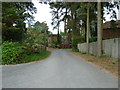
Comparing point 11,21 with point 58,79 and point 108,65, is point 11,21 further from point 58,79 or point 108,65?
point 58,79

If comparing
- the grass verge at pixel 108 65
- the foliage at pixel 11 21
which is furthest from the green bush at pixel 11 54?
the grass verge at pixel 108 65

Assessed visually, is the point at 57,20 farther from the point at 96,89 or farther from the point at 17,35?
the point at 96,89

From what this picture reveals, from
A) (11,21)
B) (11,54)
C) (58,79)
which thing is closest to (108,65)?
(58,79)

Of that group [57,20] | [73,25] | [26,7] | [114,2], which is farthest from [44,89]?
[57,20]

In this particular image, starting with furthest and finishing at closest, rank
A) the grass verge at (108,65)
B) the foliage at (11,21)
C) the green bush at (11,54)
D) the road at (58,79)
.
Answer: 1. the foliage at (11,21)
2. the green bush at (11,54)
3. the grass verge at (108,65)
4. the road at (58,79)

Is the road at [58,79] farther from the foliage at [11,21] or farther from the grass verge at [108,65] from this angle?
the foliage at [11,21]

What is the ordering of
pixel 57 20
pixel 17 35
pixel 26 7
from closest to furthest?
pixel 17 35 < pixel 26 7 < pixel 57 20

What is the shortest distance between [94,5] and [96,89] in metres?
14.7

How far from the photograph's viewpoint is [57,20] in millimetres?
45000

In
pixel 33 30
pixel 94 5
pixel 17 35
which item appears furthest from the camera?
pixel 33 30

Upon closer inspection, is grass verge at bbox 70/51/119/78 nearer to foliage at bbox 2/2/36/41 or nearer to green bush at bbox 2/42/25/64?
green bush at bbox 2/42/25/64

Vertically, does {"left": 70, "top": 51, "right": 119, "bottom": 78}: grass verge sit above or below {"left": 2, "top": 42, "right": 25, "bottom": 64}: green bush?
below

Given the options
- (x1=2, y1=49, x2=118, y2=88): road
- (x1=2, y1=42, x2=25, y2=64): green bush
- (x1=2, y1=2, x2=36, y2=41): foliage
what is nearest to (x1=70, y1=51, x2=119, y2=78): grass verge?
(x1=2, y1=49, x2=118, y2=88): road

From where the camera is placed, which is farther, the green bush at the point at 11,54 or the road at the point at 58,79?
the green bush at the point at 11,54
